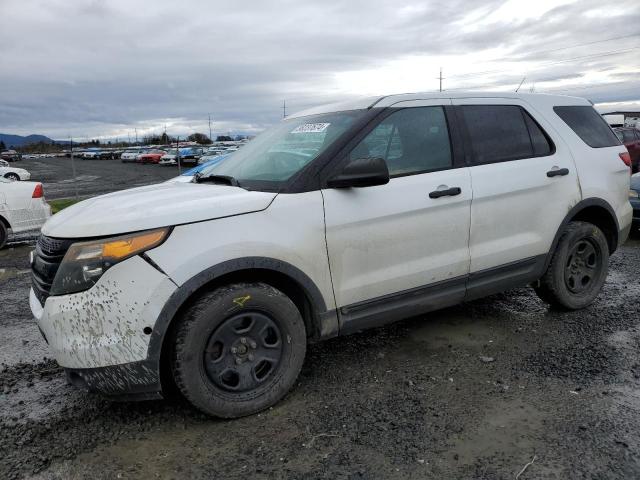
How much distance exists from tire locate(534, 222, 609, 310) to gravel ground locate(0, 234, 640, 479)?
322mm

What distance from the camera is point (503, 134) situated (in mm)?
4012

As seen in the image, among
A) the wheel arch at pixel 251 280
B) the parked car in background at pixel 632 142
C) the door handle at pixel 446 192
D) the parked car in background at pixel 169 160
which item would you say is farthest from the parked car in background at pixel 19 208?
the parked car in background at pixel 169 160

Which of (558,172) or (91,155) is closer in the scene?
(558,172)

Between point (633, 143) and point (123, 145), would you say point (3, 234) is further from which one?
point (123, 145)

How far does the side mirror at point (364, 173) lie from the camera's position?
3.10 m

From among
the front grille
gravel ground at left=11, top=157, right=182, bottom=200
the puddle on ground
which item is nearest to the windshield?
the front grille

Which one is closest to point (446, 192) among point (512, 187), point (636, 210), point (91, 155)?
point (512, 187)

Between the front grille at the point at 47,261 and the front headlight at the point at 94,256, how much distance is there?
65mm

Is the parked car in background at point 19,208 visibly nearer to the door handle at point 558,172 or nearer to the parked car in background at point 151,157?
the door handle at point 558,172

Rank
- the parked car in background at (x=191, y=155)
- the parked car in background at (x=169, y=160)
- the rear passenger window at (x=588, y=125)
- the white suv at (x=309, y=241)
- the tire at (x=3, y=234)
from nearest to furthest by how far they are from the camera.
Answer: the white suv at (x=309, y=241) → the rear passenger window at (x=588, y=125) → the tire at (x=3, y=234) → the parked car in background at (x=191, y=155) → the parked car in background at (x=169, y=160)

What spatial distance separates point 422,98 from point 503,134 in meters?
0.74

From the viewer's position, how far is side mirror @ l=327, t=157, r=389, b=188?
122 inches

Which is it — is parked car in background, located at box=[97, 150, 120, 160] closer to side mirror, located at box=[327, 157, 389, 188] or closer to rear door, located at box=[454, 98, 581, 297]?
rear door, located at box=[454, 98, 581, 297]

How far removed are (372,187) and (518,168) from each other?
1338 millimetres
